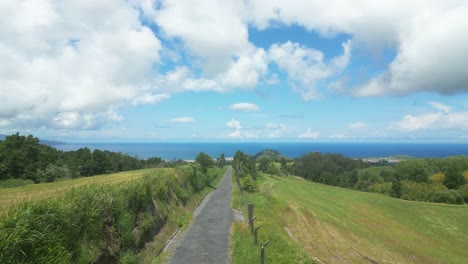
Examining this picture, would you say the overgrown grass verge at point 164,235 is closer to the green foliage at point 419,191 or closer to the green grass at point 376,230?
the green grass at point 376,230

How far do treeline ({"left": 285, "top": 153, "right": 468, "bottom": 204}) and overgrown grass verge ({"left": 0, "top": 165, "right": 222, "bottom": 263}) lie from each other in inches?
3376

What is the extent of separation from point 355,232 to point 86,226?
3287 centimetres

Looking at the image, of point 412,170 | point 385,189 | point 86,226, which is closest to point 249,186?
point 86,226

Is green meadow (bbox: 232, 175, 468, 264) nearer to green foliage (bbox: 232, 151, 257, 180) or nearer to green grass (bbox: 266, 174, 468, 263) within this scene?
green grass (bbox: 266, 174, 468, 263)

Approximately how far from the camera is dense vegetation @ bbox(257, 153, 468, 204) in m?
89.7

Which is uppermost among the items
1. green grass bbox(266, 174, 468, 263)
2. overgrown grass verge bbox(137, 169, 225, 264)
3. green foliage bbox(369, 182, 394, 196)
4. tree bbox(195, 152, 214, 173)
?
tree bbox(195, 152, 214, 173)

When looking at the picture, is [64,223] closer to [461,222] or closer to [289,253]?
[289,253]

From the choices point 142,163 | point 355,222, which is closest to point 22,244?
point 355,222

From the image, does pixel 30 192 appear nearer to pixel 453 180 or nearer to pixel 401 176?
pixel 453 180

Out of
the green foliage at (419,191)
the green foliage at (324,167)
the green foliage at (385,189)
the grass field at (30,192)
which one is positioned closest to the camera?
the grass field at (30,192)

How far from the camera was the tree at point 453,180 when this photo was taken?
100200mm

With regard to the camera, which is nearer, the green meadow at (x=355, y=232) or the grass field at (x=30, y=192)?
the grass field at (x=30, y=192)

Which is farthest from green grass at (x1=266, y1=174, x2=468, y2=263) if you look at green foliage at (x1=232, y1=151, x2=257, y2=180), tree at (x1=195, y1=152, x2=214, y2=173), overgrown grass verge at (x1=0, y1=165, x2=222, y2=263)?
tree at (x1=195, y1=152, x2=214, y2=173)

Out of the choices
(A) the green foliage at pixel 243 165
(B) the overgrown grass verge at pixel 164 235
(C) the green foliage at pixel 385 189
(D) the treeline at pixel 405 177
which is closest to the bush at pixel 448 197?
(D) the treeline at pixel 405 177
